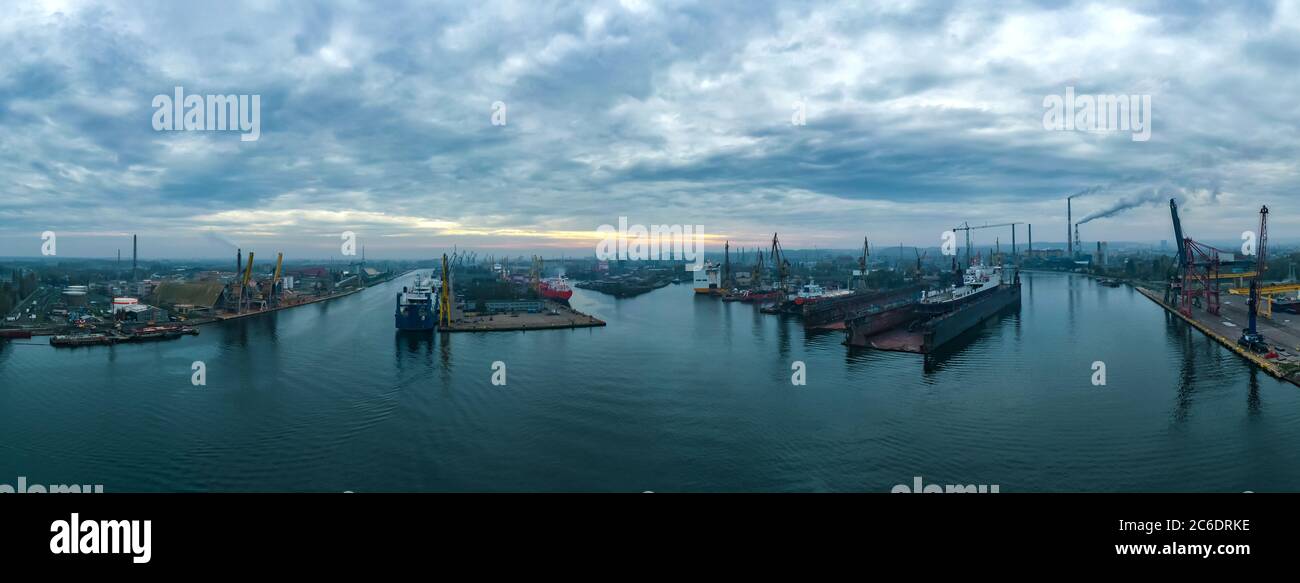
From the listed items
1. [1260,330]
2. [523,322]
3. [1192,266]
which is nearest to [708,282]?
[523,322]

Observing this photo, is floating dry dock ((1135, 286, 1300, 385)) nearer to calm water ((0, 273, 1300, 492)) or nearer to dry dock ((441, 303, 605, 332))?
calm water ((0, 273, 1300, 492))

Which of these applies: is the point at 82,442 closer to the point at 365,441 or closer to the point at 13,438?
the point at 13,438

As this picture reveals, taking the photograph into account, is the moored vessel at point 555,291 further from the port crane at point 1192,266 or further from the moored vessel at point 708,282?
the port crane at point 1192,266

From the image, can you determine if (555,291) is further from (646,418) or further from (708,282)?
(646,418)

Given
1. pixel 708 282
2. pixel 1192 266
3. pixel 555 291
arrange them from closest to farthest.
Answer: pixel 1192 266 → pixel 555 291 → pixel 708 282

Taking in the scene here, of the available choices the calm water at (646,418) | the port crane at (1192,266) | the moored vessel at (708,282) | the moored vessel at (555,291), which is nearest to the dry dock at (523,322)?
the calm water at (646,418)

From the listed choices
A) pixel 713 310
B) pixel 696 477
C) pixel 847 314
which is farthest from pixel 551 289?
pixel 696 477

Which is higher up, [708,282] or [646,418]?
[708,282]
